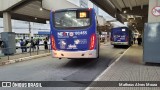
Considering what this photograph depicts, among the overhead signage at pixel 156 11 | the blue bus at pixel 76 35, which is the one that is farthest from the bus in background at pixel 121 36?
the blue bus at pixel 76 35

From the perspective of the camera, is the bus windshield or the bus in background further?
the bus in background

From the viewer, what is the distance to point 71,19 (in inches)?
454

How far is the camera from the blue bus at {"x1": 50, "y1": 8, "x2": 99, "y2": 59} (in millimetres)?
11305

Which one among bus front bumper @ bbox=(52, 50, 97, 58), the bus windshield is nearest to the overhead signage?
the bus windshield

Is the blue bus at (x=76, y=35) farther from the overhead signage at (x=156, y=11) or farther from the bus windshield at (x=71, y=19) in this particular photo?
the overhead signage at (x=156, y=11)

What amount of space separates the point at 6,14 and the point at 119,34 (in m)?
18.1

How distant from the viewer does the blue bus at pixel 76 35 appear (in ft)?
37.1

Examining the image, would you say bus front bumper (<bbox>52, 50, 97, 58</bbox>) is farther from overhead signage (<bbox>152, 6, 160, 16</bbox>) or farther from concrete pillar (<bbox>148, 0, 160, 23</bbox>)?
overhead signage (<bbox>152, 6, 160, 16</bbox>)

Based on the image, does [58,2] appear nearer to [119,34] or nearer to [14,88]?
[119,34]

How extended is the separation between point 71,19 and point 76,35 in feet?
2.98

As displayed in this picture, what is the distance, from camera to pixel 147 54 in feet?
37.2

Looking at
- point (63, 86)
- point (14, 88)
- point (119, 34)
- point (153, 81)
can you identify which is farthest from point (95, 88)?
point (119, 34)

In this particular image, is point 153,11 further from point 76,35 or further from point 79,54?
point 79,54

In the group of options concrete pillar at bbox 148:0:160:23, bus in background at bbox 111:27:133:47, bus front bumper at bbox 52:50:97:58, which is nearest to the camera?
bus front bumper at bbox 52:50:97:58
